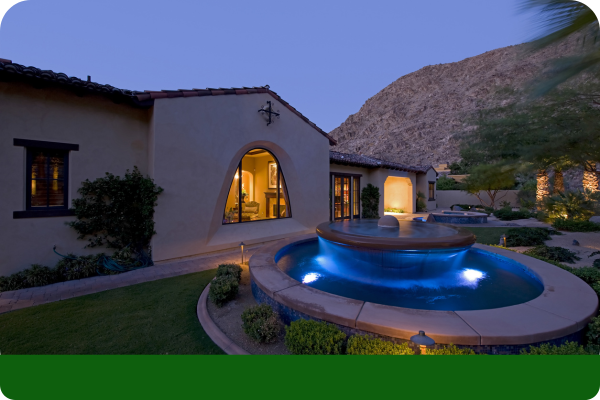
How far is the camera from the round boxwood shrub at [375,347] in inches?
99.9

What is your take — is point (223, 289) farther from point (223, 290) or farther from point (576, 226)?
point (576, 226)

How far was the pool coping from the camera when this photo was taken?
2533mm

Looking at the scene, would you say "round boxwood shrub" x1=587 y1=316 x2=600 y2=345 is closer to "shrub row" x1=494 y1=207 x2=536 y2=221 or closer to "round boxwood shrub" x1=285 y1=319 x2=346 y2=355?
"round boxwood shrub" x1=285 y1=319 x2=346 y2=355

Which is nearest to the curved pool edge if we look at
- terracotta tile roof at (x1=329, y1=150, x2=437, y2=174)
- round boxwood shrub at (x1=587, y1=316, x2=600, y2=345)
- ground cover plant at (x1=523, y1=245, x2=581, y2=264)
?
round boxwood shrub at (x1=587, y1=316, x2=600, y2=345)

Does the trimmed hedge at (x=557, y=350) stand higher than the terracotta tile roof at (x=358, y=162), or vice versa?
the terracotta tile roof at (x=358, y=162)

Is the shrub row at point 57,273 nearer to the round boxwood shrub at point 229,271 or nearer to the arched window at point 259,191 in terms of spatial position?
the round boxwood shrub at point 229,271

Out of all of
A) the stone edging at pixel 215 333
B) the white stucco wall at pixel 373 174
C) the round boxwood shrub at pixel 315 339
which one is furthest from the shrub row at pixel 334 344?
the white stucco wall at pixel 373 174

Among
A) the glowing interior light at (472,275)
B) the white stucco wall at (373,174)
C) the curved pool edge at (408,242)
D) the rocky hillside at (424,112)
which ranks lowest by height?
the glowing interior light at (472,275)

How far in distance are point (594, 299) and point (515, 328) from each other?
1.95 metres

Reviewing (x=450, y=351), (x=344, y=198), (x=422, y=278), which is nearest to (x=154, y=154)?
(x=422, y=278)

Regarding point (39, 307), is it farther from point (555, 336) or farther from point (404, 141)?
point (404, 141)

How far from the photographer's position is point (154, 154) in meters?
7.09

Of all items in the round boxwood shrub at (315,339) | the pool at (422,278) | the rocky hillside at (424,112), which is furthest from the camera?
the rocky hillside at (424,112)

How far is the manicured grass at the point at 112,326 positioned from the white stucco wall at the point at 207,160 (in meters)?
2.75
